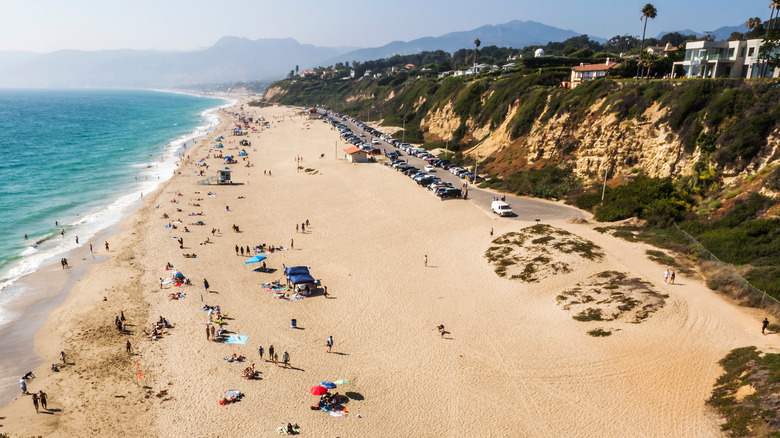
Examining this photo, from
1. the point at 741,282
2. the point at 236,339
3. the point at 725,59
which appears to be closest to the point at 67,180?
the point at 236,339

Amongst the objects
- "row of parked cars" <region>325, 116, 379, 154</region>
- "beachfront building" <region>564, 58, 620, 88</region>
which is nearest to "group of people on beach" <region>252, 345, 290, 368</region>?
"row of parked cars" <region>325, 116, 379, 154</region>

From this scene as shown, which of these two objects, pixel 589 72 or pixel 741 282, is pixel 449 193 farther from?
pixel 589 72

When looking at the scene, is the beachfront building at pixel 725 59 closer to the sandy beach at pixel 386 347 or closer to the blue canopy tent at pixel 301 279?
the sandy beach at pixel 386 347

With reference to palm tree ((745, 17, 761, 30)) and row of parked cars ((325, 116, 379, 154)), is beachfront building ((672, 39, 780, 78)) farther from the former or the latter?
row of parked cars ((325, 116, 379, 154))

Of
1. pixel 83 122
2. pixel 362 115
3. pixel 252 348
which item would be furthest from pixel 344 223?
pixel 83 122

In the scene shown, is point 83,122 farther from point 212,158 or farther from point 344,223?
point 344,223
